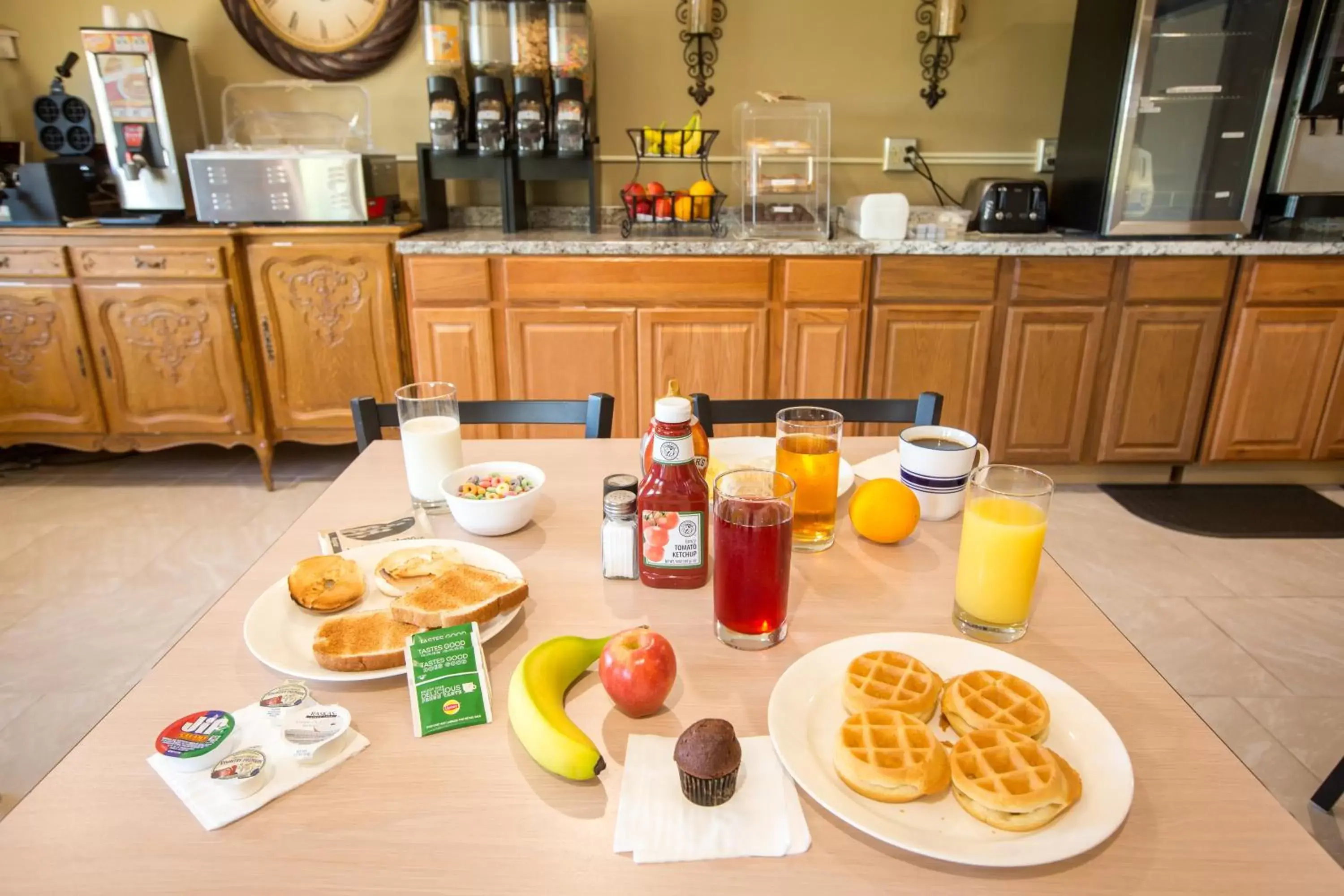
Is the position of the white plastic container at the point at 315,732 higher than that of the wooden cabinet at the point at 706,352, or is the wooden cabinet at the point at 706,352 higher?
the white plastic container at the point at 315,732

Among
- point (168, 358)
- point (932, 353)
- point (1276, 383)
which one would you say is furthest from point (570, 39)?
point (1276, 383)

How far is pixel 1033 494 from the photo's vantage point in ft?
2.79

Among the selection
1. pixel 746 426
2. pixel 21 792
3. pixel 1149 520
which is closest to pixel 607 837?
pixel 21 792

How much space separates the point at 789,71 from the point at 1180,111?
1367 millimetres

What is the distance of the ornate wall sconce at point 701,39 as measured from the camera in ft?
9.86

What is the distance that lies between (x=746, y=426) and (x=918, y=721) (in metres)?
2.18

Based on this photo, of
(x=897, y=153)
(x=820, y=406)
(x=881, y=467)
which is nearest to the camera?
(x=881, y=467)

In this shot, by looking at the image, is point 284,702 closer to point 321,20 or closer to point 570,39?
point 570,39

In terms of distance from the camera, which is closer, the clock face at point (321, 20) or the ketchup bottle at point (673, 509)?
the ketchup bottle at point (673, 509)

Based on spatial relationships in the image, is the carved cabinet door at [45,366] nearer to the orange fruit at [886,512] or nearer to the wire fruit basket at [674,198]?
the wire fruit basket at [674,198]

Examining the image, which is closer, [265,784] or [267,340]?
[265,784]

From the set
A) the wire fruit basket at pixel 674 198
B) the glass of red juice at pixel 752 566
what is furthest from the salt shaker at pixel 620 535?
the wire fruit basket at pixel 674 198

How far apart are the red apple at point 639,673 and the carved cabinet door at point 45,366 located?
3.05 meters

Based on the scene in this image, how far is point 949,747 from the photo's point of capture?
653 millimetres
